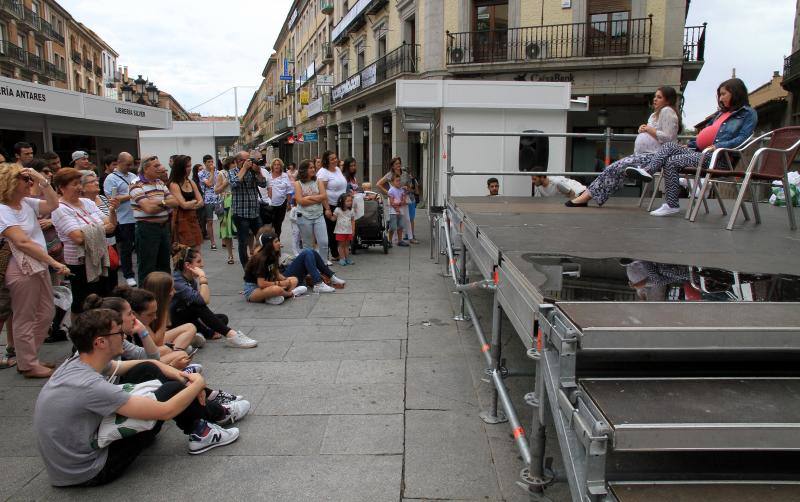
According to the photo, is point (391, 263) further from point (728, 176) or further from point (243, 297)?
point (728, 176)

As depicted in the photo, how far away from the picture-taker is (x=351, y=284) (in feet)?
26.4

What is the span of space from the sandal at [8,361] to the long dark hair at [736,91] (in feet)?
22.3

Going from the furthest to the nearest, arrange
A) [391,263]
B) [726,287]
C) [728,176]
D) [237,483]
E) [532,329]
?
[391,263], [728,176], [237,483], [726,287], [532,329]

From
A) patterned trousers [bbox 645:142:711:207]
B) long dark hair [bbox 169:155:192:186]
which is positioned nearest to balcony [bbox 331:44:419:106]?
long dark hair [bbox 169:155:192:186]

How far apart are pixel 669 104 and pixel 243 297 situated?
5.40 metres

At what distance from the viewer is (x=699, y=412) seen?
6.03 ft

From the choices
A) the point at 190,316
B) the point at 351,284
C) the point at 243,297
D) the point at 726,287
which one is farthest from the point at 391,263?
the point at 726,287

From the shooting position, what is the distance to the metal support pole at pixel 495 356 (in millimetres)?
3588

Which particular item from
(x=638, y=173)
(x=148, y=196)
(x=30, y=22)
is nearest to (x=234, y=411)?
(x=148, y=196)

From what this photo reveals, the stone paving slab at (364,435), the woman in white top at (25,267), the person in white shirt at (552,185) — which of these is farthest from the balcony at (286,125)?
the stone paving slab at (364,435)

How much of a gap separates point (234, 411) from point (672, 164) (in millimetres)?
4560

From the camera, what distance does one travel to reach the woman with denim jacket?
214 inches

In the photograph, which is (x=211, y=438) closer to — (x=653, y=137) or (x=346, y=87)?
(x=653, y=137)

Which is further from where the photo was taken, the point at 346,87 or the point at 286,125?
the point at 286,125
